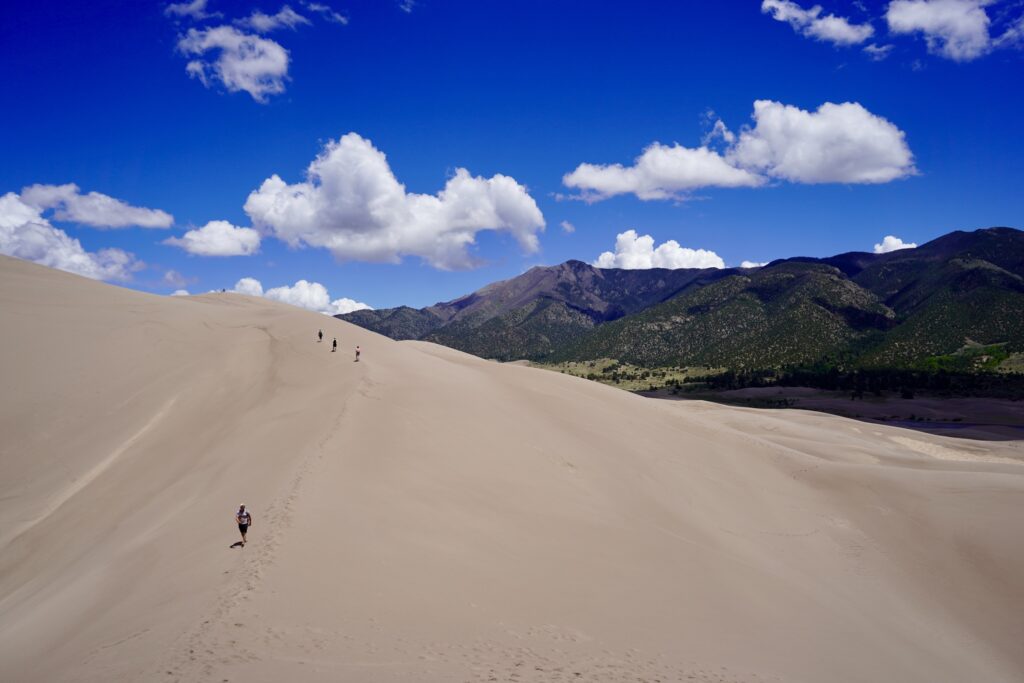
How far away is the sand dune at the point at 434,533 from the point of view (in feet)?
34.2

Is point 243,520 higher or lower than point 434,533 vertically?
higher

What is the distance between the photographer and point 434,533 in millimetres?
14273

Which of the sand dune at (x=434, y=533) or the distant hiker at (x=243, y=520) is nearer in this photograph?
the sand dune at (x=434, y=533)

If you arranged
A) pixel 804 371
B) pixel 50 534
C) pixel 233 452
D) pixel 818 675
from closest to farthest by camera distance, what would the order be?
pixel 818 675, pixel 50 534, pixel 233 452, pixel 804 371

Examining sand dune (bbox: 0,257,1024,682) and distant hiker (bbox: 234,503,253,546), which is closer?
sand dune (bbox: 0,257,1024,682)

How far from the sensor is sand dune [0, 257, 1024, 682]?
411 inches

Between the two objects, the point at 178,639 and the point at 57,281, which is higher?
the point at 57,281

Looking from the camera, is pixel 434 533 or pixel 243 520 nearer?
pixel 243 520

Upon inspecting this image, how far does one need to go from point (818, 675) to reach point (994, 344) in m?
151

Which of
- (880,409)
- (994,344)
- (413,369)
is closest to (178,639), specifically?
(413,369)

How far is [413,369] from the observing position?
100.0 ft

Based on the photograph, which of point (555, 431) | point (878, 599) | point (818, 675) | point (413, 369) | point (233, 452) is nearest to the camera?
point (818, 675)

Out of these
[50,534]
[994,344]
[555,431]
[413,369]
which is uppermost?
[994,344]

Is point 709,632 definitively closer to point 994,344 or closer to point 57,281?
point 57,281
